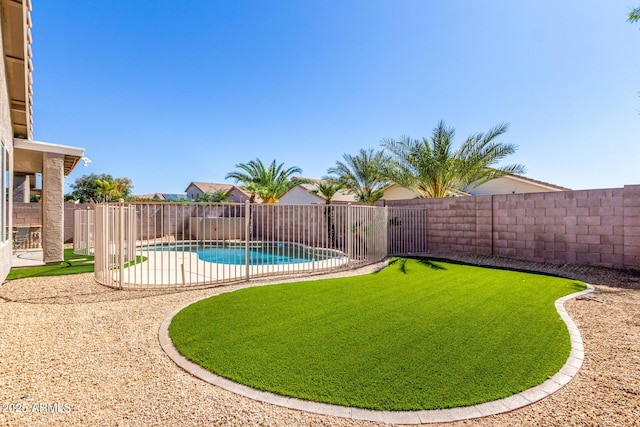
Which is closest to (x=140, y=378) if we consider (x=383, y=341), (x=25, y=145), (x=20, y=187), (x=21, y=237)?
(x=383, y=341)

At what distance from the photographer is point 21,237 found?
1380cm

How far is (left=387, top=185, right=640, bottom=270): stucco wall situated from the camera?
9.15m

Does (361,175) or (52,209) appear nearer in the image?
(52,209)

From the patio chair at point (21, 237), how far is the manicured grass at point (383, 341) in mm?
13592

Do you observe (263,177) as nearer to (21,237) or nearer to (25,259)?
(21,237)

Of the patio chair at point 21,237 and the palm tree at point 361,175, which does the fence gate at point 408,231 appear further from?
the patio chair at point 21,237

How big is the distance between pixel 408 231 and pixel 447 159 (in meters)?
4.30

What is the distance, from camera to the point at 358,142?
20312 millimetres

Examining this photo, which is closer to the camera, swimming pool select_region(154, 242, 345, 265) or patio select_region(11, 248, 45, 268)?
swimming pool select_region(154, 242, 345, 265)

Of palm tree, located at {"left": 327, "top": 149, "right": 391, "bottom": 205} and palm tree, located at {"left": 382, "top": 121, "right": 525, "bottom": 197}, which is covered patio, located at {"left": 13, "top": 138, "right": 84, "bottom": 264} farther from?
palm tree, located at {"left": 327, "top": 149, "right": 391, "bottom": 205}

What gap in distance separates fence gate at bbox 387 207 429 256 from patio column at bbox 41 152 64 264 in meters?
13.0

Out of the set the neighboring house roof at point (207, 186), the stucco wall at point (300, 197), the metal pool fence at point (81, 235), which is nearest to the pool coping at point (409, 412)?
the metal pool fence at point (81, 235)

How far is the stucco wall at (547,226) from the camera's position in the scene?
9.15 m

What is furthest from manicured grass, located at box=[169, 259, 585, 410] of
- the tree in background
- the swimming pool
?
the tree in background
